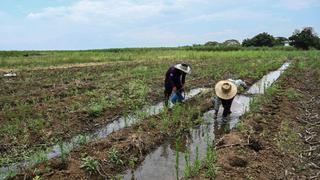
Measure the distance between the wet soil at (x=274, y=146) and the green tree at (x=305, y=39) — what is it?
39544mm

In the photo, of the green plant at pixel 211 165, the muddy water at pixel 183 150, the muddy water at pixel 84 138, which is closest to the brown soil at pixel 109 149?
the muddy water at pixel 183 150

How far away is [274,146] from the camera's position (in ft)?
22.1

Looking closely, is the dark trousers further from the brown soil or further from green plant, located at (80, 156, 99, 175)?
green plant, located at (80, 156, 99, 175)

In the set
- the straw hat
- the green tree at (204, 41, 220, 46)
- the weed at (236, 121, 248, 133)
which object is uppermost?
the green tree at (204, 41, 220, 46)

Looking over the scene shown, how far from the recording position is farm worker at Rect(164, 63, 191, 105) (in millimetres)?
9141

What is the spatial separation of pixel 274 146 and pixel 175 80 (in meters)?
3.35

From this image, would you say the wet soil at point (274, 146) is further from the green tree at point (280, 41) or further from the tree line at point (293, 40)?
the green tree at point (280, 41)

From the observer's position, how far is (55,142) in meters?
7.44

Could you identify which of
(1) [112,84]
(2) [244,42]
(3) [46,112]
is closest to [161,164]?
(3) [46,112]

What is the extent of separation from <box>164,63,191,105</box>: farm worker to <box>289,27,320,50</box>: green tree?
40771mm

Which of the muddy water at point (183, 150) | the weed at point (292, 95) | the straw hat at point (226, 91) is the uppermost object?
the straw hat at point (226, 91)

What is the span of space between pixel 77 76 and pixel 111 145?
1010 centimetres

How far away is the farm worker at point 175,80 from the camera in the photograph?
9.14 m

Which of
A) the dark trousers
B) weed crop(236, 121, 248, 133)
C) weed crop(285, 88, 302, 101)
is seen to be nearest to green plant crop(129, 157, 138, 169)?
weed crop(236, 121, 248, 133)
